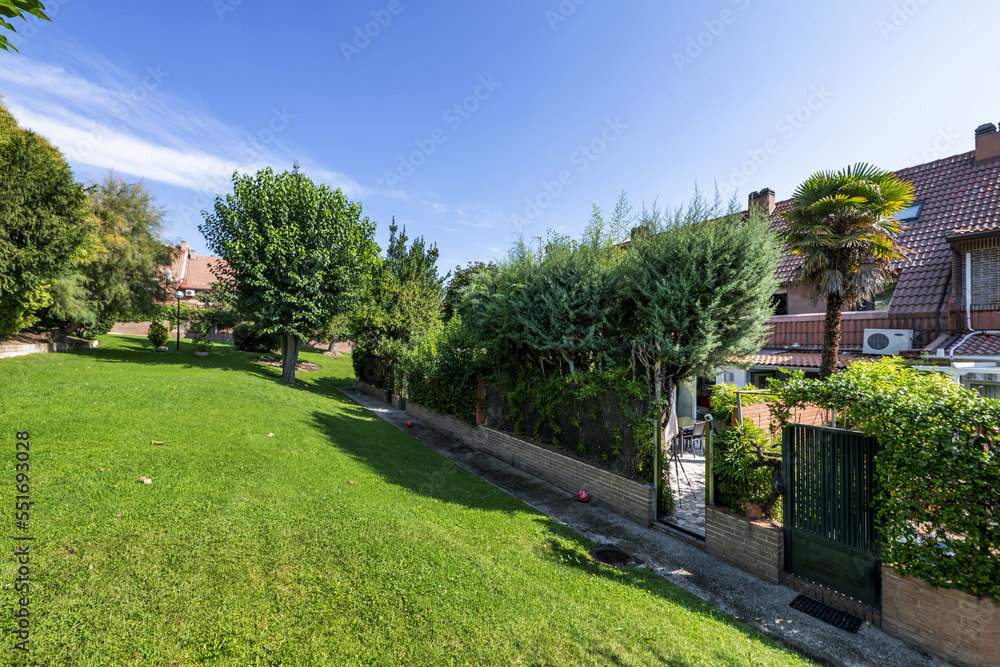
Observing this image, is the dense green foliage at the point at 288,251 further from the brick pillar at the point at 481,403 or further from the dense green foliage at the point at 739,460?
the dense green foliage at the point at 739,460

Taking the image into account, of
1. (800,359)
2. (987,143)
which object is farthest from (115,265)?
(987,143)

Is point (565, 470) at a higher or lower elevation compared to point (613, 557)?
higher

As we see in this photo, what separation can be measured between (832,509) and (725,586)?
1699 mm

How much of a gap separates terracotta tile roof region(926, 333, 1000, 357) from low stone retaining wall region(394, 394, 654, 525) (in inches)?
393

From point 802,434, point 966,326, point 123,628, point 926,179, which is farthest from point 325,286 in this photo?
point 926,179

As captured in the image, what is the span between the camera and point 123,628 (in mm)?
3299

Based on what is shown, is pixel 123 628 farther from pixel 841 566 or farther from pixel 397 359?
pixel 397 359

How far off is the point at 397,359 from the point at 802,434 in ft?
54.4

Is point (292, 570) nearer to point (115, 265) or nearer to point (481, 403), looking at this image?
point (481, 403)

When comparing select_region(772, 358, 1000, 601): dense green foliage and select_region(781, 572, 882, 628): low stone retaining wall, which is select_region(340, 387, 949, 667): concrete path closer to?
select_region(781, 572, 882, 628): low stone retaining wall

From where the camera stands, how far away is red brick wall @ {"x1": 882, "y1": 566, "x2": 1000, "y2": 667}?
3990 millimetres

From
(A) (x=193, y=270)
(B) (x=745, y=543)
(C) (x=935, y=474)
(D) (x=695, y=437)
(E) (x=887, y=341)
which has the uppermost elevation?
(A) (x=193, y=270)

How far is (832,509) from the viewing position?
16.8ft

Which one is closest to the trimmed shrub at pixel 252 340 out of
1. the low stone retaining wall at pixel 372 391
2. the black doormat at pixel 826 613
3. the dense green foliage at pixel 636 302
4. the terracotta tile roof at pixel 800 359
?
the low stone retaining wall at pixel 372 391
